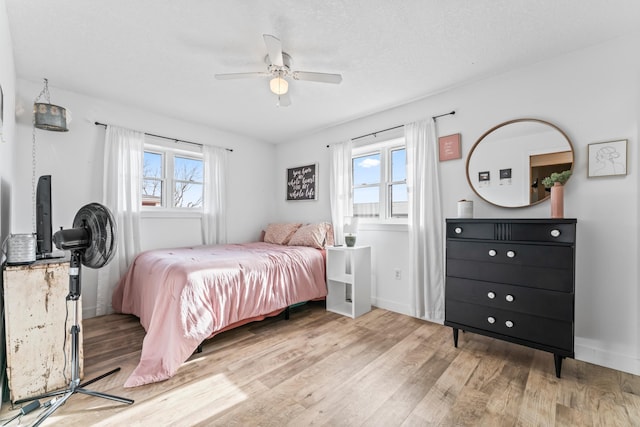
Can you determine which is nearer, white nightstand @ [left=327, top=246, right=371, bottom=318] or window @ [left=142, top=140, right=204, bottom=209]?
white nightstand @ [left=327, top=246, right=371, bottom=318]

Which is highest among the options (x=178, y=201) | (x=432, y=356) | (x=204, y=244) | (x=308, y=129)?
(x=308, y=129)

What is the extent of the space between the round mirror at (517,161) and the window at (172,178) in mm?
3394

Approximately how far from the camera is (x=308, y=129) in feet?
13.2

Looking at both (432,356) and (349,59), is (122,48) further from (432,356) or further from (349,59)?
(432,356)

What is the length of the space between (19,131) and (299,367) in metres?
3.32

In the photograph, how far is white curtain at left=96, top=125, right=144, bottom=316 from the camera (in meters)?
3.00

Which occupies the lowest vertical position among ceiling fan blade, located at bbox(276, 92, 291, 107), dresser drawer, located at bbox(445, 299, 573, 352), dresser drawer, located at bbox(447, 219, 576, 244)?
dresser drawer, located at bbox(445, 299, 573, 352)

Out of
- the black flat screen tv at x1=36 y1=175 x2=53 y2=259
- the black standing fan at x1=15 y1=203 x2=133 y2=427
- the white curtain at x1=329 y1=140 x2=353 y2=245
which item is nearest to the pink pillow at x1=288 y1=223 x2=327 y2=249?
the white curtain at x1=329 y1=140 x2=353 y2=245

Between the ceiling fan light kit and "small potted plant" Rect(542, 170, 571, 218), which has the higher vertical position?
the ceiling fan light kit

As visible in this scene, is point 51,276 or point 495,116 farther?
point 495,116

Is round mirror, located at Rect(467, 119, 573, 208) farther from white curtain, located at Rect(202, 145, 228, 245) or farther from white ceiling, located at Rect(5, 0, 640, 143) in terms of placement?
white curtain, located at Rect(202, 145, 228, 245)

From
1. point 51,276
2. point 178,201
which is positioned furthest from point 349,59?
point 178,201

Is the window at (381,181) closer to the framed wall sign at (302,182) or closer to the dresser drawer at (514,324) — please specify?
the framed wall sign at (302,182)

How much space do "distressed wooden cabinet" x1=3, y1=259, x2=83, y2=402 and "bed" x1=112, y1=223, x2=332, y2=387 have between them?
0.44 m
